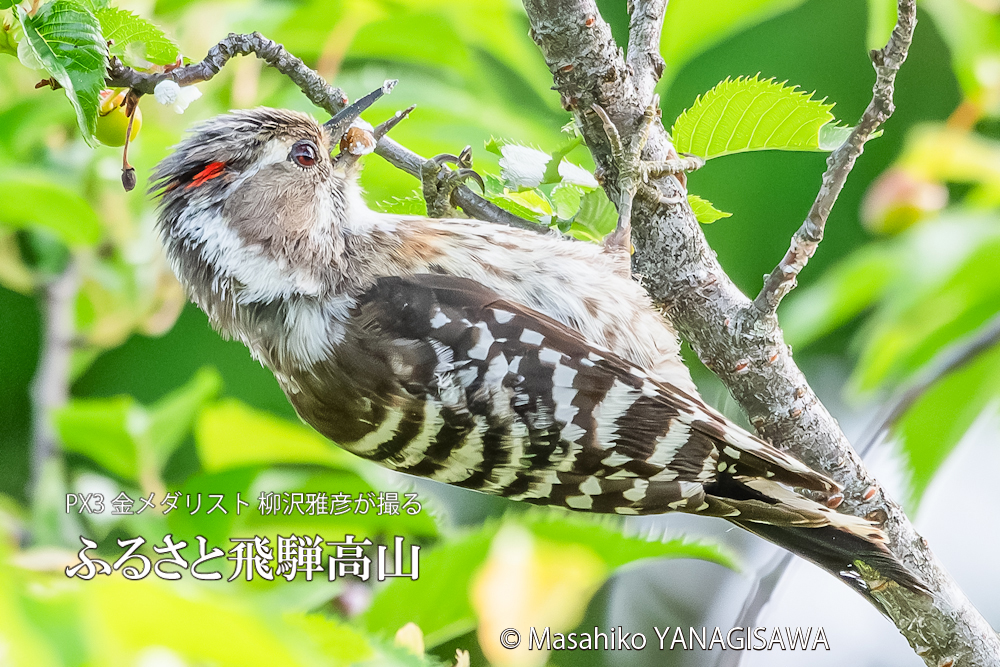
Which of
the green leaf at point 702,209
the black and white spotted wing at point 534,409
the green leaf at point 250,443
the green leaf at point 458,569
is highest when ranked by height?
the green leaf at point 702,209

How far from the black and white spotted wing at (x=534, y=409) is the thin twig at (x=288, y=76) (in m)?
0.16

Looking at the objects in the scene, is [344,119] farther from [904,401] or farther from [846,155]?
[904,401]

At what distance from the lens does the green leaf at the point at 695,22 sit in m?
1.07

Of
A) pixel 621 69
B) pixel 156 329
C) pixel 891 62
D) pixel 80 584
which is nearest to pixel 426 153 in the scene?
pixel 621 69

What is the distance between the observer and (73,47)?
0.74 metres

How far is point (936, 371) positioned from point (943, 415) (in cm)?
7

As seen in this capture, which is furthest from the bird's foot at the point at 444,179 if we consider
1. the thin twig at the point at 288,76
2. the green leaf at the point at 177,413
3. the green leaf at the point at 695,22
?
the green leaf at the point at 177,413

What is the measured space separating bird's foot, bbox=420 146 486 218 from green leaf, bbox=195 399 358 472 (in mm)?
414

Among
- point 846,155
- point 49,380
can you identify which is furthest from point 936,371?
point 49,380

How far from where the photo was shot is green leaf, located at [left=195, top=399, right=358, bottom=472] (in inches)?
44.8

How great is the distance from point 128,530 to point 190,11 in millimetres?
820

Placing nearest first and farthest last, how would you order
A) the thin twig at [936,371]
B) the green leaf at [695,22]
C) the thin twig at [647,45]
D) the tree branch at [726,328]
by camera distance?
the tree branch at [726,328], the thin twig at [647,45], the green leaf at [695,22], the thin twig at [936,371]

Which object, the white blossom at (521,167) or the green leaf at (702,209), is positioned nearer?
the white blossom at (521,167)

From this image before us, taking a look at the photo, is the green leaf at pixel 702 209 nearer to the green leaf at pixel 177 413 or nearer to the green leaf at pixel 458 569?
the green leaf at pixel 458 569
